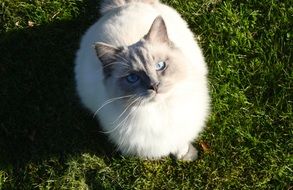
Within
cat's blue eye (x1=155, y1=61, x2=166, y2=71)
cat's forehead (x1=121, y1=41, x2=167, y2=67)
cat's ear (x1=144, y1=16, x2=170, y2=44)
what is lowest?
cat's blue eye (x1=155, y1=61, x2=166, y2=71)

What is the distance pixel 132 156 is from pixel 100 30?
891 millimetres

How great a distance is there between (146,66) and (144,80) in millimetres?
73

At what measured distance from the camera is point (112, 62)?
104 inches

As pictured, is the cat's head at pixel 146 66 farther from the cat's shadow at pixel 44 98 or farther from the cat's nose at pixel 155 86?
the cat's shadow at pixel 44 98

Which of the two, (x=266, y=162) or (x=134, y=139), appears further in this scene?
(x=266, y=162)

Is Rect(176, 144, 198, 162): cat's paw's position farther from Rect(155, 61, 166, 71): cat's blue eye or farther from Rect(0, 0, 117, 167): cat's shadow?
Rect(155, 61, 166, 71): cat's blue eye

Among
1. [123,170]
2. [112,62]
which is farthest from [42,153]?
[112,62]

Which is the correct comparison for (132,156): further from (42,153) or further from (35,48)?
(35,48)

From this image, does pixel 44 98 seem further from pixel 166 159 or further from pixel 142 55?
pixel 142 55

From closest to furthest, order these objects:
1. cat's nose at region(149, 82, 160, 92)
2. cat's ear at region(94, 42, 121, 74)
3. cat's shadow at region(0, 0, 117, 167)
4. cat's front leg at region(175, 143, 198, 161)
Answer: cat's nose at region(149, 82, 160, 92)
cat's ear at region(94, 42, 121, 74)
cat's front leg at region(175, 143, 198, 161)
cat's shadow at region(0, 0, 117, 167)

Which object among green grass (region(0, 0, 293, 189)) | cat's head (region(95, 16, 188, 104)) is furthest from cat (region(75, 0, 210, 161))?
green grass (region(0, 0, 293, 189))

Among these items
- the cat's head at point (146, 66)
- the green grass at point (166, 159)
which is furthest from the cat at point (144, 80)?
the green grass at point (166, 159)

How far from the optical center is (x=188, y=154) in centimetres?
341

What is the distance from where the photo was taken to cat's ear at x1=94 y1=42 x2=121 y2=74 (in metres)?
2.60
